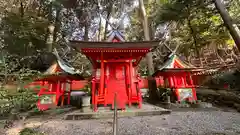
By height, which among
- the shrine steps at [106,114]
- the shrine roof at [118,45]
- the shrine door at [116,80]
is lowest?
the shrine steps at [106,114]

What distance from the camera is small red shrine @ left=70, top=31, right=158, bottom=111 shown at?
7379 millimetres

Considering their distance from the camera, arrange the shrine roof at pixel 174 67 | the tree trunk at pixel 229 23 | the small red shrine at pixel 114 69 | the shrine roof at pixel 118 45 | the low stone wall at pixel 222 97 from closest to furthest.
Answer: the shrine roof at pixel 118 45 < the small red shrine at pixel 114 69 < the tree trunk at pixel 229 23 < the low stone wall at pixel 222 97 < the shrine roof at pixel 174 67

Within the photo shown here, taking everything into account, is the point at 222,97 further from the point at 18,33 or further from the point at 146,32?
the point at 18,33

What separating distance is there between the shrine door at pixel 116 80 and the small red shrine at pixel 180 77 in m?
3.07

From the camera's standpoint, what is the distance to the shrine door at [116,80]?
8367 mm

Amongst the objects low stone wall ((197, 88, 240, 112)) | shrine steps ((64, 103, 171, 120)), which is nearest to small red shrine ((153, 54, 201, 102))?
low stone wall ((197, 88, 240, 112))

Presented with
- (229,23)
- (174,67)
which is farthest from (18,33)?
(229,23)

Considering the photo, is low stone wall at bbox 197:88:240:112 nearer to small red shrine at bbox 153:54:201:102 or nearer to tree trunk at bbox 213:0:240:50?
small red shrine at bbox 153:54:201:102

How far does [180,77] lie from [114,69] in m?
5.13

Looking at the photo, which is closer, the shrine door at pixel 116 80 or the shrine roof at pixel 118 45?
the shrine roof at pixel 118 45

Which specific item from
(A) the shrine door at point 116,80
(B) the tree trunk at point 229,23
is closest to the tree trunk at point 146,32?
(A) the shrine door at point 116,80

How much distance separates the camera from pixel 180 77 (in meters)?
10.6

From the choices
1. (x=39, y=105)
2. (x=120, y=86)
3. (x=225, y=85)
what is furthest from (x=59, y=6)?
(x=225, y=85)

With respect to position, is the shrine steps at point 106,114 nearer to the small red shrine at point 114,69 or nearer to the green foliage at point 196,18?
the small red shrine at point 114,69
